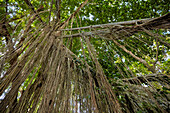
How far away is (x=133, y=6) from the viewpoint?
243 cm

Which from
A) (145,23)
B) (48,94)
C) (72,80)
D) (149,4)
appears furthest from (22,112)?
(149,4)

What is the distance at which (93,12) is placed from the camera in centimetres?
277

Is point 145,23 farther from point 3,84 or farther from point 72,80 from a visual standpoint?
point 3,84

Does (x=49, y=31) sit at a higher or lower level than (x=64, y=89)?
higher

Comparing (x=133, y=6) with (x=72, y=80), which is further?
(x=133, y=6)

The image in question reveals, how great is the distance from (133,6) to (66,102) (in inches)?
108

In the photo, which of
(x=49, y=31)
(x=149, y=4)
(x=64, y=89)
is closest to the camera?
(x=64, y=89)

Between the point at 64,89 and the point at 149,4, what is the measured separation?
109 inches

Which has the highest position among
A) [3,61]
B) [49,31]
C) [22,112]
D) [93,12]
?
[93,12]

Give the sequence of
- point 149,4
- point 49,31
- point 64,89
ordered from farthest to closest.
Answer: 1. point 149,4
2. point 49,31
3. point 64,89

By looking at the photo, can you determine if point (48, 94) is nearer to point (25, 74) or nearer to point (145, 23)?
point (25, 74)

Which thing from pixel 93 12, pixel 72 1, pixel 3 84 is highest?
pixel 72 1

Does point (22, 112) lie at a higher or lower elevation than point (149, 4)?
lower

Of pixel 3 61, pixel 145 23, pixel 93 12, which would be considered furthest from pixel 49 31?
pixel 93 12
